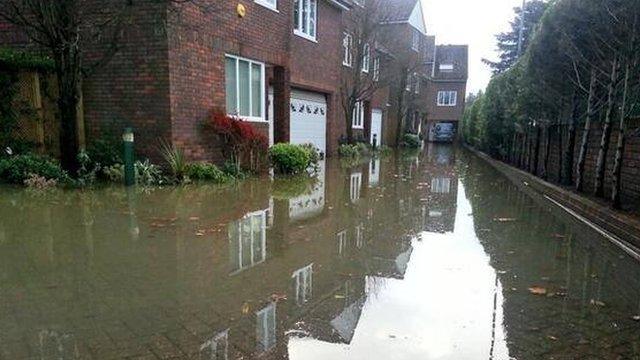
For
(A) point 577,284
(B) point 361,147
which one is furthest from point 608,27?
(B) point 361,147

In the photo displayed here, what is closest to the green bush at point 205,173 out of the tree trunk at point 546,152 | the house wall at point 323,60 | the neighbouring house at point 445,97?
the house wall at point 323,60

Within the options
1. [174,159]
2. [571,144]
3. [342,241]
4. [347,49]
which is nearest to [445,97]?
[347,49]

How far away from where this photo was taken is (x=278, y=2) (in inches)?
558

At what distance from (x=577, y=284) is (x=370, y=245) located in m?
2.29

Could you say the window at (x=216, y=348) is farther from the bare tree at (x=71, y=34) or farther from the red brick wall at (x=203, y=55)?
the red brick wall at (x=203, y=55)

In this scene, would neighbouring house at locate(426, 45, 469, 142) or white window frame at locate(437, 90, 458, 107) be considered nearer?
neighbouring house at locate(426, 45, 469, 142)

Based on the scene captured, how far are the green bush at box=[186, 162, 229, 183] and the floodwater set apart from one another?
2.56 metres

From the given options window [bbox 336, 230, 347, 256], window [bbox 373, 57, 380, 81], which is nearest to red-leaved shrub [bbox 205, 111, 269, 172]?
window [bbox 336, 230, 347, 256]

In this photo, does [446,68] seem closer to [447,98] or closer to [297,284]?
[447,98]

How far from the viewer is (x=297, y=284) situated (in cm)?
437

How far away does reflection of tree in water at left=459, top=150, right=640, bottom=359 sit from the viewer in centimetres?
338

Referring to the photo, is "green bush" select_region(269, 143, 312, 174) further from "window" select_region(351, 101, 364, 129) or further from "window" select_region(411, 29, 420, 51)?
"window" select_region(411, 29, 420, 51)

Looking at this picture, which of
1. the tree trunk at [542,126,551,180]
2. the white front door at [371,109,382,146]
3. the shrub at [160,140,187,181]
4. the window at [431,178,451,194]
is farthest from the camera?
the white front door at [371,109,382,146]

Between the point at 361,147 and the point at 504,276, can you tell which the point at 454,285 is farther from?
the point at 361,147
